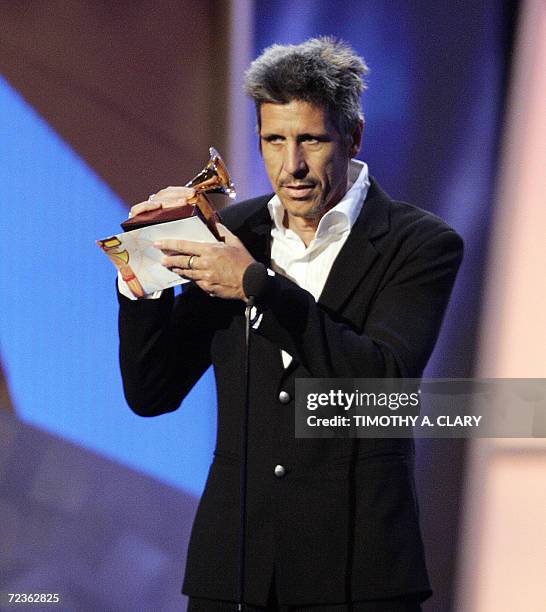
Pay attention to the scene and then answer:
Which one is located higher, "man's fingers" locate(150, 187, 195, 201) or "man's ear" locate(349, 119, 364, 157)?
"man's ear" locate(349, 119, 364, 157)

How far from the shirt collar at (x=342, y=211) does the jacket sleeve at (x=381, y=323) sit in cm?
12

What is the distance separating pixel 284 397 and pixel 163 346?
219 mm

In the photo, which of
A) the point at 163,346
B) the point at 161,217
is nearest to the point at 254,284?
the point at 161,217

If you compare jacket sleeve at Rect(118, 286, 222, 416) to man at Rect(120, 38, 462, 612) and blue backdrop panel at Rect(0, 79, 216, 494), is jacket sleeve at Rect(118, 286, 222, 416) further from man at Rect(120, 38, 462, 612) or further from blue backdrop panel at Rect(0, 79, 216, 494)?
blue backdrop panel at Rect(0, 79, 216, 494)

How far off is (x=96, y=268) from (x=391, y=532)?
3.55 ft

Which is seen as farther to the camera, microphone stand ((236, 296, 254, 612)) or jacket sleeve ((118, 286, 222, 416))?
jacket sleeve ((118, 286, 222, 416))

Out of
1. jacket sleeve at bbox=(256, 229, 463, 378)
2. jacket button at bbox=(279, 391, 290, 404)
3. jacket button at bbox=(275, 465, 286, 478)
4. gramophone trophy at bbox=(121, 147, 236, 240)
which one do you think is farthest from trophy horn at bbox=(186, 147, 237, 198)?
jacket button at bbox=(275, 465, 286, 478)

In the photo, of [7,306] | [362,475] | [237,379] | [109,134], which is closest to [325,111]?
[237,379]

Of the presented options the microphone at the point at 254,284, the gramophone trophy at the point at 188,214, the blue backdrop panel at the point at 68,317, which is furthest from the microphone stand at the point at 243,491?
the blue backdrop panel at the point at 68,317

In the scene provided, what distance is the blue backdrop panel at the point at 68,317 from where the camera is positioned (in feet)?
7.77

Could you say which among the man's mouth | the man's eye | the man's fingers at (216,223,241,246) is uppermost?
the man's eye

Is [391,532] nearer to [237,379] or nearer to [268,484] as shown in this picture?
[268,484]

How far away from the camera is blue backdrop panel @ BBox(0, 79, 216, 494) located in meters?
2.37

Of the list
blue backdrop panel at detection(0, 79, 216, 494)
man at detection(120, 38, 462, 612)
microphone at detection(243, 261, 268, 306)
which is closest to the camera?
microphone at detection(243, 261, 268, 306)
